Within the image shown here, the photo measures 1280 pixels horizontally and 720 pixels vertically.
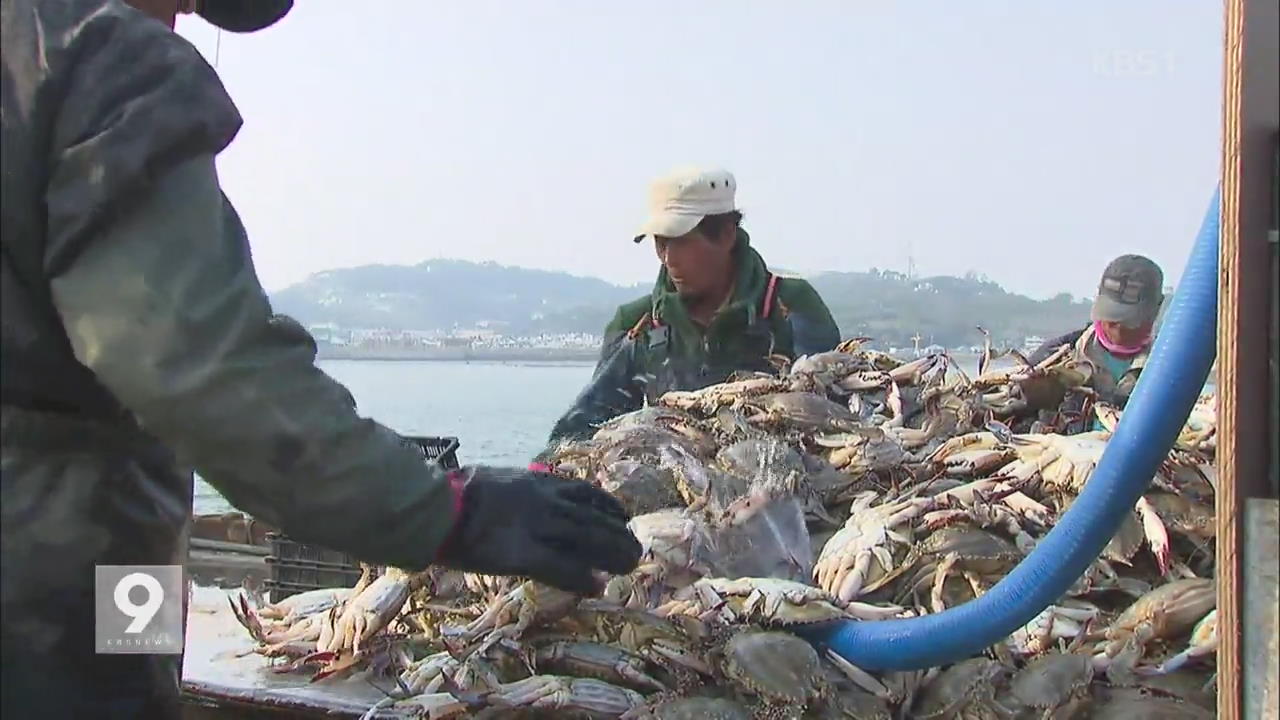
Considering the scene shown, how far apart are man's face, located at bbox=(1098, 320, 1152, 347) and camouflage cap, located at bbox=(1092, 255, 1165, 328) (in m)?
0.01

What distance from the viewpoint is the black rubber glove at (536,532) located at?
5.14 ft

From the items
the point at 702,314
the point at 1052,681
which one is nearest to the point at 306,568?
the point at 702,314

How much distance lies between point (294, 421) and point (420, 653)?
212cm

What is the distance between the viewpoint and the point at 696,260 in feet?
18.5

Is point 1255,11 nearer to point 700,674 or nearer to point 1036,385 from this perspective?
point 700,674

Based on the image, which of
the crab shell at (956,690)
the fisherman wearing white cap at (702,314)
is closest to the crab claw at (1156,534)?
the crab shell at (956,690)

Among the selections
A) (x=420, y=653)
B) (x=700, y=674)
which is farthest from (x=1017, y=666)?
(x=420, y=653)

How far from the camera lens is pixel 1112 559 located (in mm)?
3422

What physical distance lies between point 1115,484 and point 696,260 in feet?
12.2

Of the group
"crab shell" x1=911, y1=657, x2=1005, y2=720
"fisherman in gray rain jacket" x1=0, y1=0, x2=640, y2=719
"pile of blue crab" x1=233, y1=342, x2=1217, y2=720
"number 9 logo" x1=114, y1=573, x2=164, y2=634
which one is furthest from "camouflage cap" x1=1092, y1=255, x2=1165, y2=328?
"number 9 logo" x1=114, y1=573, x2=164, y2=634

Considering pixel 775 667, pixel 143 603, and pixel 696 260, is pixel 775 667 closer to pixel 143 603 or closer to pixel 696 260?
pixel 143 603

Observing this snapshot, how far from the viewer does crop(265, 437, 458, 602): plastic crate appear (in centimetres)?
→ 452

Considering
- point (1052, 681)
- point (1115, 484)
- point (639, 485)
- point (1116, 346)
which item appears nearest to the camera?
point (1115, 484)

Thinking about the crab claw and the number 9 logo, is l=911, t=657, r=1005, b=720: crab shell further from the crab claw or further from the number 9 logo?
the number 9 logo
